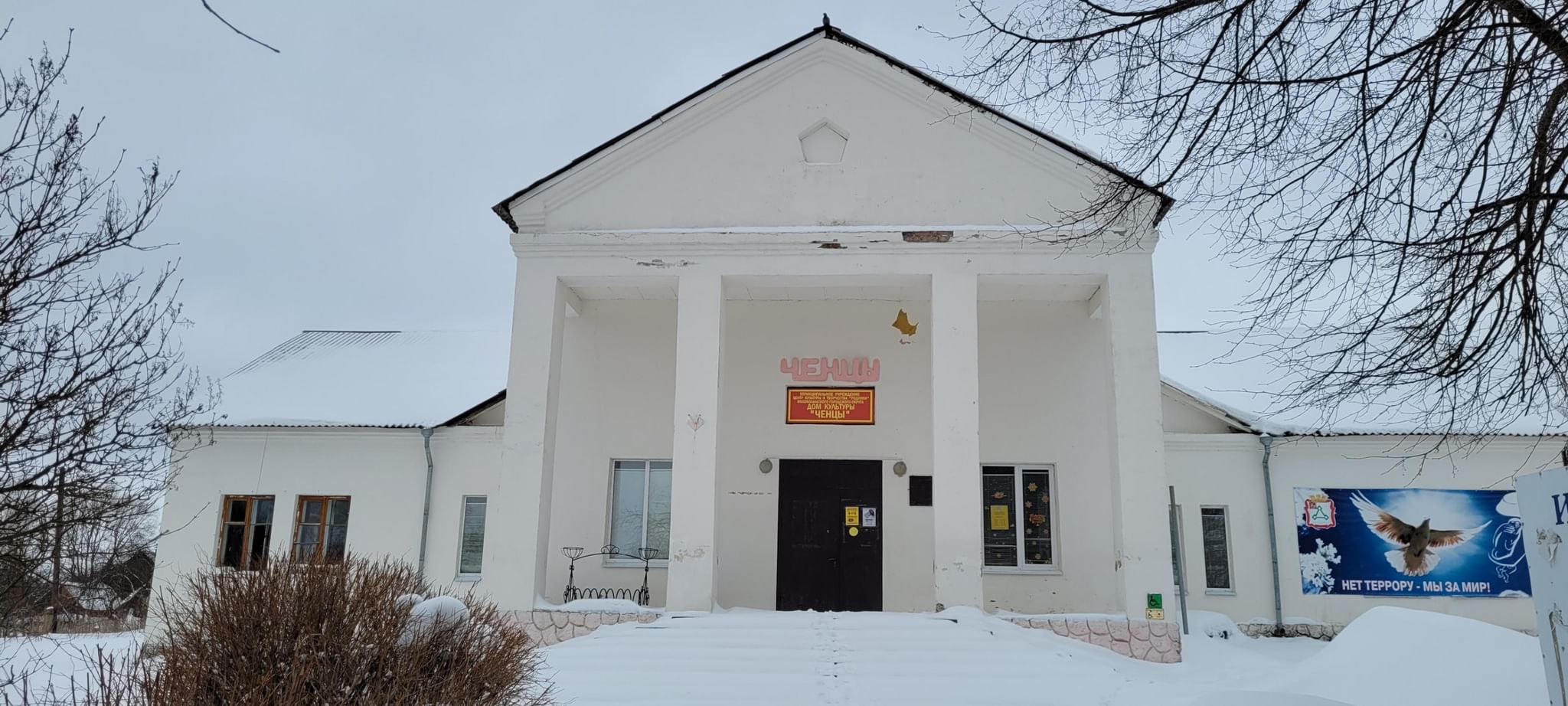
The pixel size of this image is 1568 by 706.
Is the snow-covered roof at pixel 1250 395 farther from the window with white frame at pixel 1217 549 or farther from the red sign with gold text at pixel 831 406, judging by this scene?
the red sign with gold text at pixel 831 406

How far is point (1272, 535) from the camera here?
560 inches

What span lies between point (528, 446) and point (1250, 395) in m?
11.5

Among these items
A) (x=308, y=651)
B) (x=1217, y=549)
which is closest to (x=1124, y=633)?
(x=1217, y=549)

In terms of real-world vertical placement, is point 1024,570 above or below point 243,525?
below

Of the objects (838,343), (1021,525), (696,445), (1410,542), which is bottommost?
(1410,542)

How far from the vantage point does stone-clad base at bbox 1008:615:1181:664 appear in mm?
10797

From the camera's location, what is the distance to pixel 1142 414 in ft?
37.4

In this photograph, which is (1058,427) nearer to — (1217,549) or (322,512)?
(1217,549)

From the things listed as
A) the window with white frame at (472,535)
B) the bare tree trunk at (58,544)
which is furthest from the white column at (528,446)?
the bare tree trunk at (58,544)

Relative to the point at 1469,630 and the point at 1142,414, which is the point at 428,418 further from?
the point at 1469,630

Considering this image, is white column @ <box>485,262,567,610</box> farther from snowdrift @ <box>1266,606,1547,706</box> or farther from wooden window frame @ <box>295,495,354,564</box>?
snowdrift @ <box>1266,606,1547,706</box>

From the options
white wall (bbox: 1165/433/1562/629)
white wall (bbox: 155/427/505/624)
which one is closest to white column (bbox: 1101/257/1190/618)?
white wall (bbox: 1165/433/1562/629)

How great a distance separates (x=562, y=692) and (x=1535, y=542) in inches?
259

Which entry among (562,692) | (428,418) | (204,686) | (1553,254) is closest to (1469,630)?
(1553,254)
